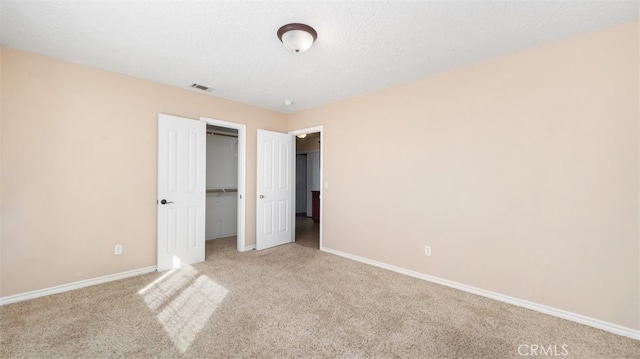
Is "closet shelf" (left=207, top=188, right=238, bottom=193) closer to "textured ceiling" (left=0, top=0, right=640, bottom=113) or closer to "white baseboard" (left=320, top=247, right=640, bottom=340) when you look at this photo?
"textured ceiling" (left=0, top=0, right=640, bottom=113)

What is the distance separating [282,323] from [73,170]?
2811 millimetres

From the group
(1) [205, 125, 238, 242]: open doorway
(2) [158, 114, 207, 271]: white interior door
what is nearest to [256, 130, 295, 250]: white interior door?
(2) [158, 114, 207, 271]: white interior door

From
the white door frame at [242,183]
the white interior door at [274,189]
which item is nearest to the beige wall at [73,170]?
the white door frame at [242,183]

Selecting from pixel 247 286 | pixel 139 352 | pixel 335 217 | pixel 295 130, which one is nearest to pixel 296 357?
pixel 139 352

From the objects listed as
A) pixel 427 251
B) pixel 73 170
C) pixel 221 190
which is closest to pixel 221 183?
pixel 221 190

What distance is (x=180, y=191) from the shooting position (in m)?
3.49

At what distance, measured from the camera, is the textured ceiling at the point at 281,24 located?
1.87 m

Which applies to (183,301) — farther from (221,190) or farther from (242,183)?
(221,190)

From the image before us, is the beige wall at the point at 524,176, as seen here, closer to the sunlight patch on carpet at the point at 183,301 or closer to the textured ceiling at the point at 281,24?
the textured ceiling at the point at 281,24

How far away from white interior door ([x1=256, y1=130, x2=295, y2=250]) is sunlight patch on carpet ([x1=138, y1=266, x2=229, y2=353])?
1.38 metres

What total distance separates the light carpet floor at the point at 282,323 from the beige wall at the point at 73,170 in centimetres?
35

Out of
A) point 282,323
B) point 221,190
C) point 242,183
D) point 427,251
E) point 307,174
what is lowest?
point 282,323

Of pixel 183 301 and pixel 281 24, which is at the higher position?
pixel 281 24

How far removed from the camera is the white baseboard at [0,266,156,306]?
2.43m
